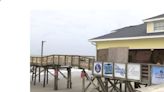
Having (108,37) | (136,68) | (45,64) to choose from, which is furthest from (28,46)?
(45,64)

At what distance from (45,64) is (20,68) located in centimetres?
2713

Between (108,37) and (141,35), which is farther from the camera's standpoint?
(108,37)

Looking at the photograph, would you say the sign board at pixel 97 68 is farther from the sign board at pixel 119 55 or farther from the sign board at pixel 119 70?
the sign board at pixel 119 70

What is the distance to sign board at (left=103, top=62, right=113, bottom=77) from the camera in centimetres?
2177

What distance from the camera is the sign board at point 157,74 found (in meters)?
17.0

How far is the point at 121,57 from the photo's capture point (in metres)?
22.0

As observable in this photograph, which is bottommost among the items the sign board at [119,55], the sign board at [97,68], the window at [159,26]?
the sign board at [97,68]

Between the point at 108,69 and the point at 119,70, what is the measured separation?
1505 millimetres

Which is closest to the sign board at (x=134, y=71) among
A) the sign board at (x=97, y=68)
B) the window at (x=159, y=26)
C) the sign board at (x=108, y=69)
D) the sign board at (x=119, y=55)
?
the sign board at (x=119, y=55)

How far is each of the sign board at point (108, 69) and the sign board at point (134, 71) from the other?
2.06m

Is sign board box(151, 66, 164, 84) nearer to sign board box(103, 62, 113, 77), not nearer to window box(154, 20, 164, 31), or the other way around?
sign board box(103, 62, 113, 77)

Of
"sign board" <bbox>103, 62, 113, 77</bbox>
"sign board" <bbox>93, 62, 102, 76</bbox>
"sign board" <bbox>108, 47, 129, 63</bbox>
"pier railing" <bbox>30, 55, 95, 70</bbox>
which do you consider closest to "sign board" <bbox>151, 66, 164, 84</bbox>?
"sign board" <bbox>108, 47, 129, 63</bbox>

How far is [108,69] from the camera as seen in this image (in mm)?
22188

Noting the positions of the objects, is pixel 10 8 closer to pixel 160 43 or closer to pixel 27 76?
pixel 27 76
